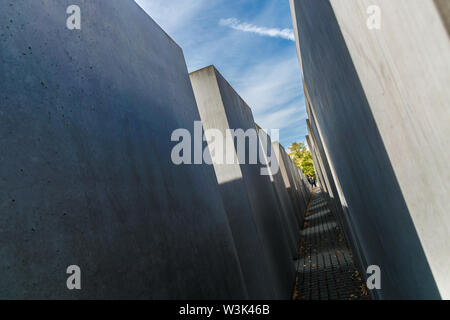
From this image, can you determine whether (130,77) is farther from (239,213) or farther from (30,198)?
(239,213)

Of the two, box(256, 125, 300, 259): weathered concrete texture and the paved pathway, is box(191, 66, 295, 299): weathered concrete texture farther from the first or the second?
box(256, 125, 300, 259): weathered concrete texture

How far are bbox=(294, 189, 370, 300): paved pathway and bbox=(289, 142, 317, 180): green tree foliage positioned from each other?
198 ft

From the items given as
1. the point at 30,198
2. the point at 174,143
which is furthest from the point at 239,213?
the point at 30,198

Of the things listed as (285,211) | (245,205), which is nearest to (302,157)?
(285,211)

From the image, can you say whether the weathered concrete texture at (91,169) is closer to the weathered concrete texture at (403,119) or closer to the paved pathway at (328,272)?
the weathered concrete texture at (403,119)

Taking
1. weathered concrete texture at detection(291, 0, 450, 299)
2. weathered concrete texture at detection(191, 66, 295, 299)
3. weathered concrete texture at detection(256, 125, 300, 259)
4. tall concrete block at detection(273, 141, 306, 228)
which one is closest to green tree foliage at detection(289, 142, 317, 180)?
tall concrete block at detection(273, 141, 306, 228)

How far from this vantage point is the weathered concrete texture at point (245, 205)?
688 cm

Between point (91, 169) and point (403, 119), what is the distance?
207 centimetres

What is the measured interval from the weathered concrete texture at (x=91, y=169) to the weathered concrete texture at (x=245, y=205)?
2.74 meters

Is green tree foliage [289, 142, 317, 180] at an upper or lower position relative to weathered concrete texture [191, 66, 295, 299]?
upper

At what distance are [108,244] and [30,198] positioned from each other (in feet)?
2.27

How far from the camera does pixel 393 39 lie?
1415 mm

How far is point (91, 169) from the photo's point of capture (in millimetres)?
2369

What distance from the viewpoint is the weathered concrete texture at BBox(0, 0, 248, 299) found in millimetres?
1791
